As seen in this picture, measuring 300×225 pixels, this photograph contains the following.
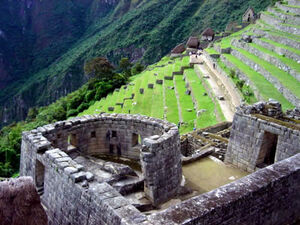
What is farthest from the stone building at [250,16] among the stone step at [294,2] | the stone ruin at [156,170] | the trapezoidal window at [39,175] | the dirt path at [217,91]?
the trapezoidal window at [39,175]

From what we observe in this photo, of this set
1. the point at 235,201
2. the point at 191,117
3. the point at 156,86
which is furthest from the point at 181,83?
the point at 235,201

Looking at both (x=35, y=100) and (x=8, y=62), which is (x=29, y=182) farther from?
(x=8, y=62)

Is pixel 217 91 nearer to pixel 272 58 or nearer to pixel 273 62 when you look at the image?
pixel 273 62

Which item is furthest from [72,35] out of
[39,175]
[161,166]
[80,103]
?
[161,166]

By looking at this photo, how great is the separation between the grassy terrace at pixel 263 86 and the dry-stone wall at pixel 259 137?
6.51 meters

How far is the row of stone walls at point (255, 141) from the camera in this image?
30.6 feet

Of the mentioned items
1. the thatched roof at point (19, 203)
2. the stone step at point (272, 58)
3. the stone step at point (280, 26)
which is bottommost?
the thatched roof at point (19, 203)

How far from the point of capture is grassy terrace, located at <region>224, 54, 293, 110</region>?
1790 cm

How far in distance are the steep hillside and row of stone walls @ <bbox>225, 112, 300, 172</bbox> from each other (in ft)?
23.4

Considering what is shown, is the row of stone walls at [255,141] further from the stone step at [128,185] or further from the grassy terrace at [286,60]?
the grassy terrace at [286,60]

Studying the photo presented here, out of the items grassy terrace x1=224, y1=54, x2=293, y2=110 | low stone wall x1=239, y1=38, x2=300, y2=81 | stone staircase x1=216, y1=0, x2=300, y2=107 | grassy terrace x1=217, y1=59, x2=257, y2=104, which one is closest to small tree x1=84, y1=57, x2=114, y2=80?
stone staircase x1=216, y1=0, x2=300, y2=107

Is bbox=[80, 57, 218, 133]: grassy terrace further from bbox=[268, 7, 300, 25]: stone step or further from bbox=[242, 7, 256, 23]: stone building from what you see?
bbox=[242, 7, 256, 23]: stone building

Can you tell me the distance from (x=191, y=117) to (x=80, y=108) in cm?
2530

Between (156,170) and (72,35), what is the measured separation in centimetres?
15175
